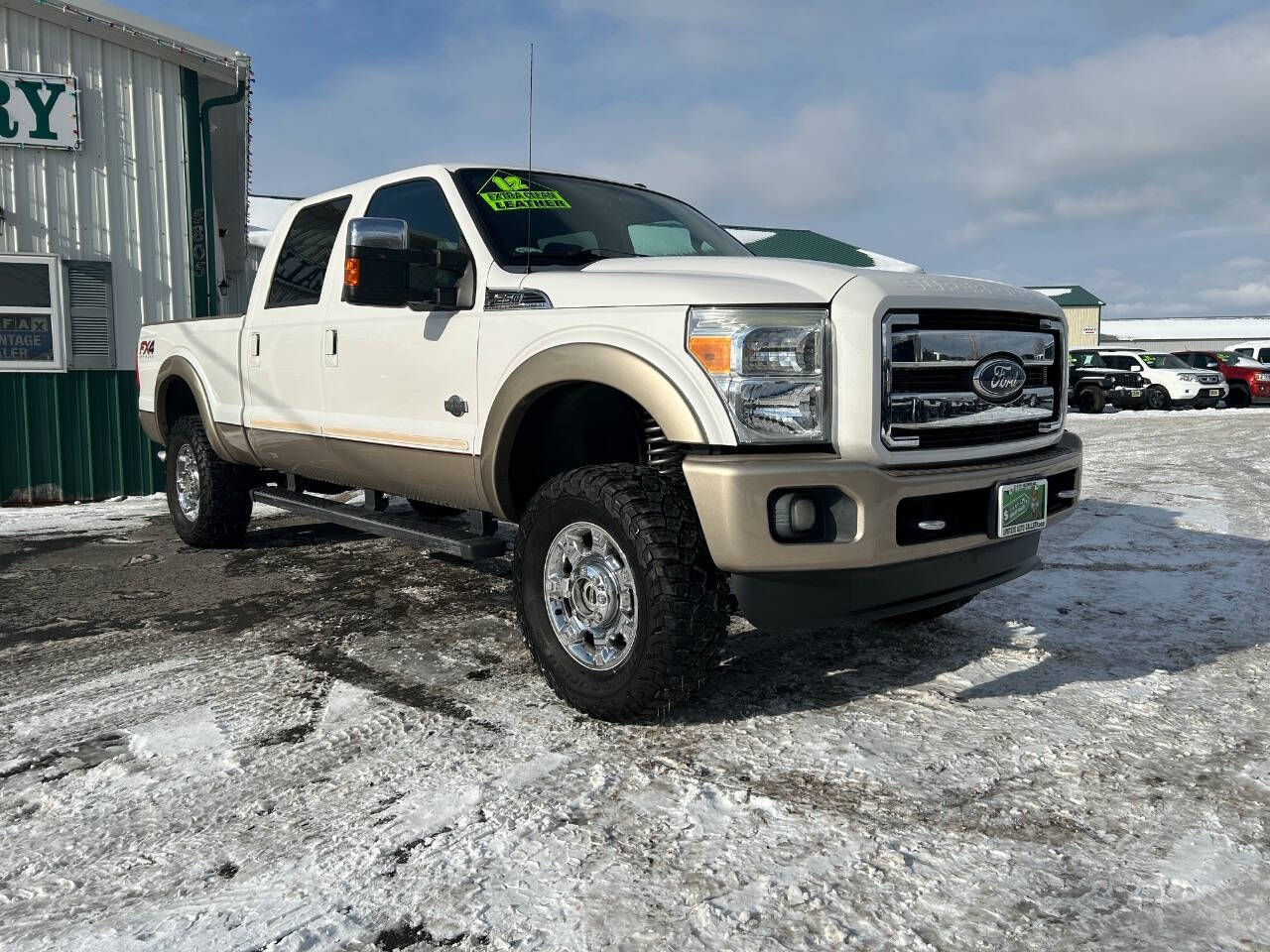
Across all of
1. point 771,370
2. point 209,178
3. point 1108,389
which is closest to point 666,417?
point 771,370

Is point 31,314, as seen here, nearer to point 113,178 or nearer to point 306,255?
point 113,178

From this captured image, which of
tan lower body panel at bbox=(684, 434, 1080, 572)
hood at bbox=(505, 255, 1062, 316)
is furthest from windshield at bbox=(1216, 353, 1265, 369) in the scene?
tan lower body panel at bbox=(684, 434, 1080, 572)

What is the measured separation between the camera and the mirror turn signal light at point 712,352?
2.88 metres

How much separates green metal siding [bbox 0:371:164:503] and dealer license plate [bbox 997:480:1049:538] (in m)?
8.51

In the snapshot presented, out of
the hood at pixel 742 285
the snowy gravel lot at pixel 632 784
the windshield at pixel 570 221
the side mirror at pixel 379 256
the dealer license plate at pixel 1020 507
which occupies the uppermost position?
the windshield at pixel 570 221

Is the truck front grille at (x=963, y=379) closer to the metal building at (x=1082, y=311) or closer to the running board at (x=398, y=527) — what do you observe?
the running board at (x=398, y=527)

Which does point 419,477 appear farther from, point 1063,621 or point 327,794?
point 1063,621

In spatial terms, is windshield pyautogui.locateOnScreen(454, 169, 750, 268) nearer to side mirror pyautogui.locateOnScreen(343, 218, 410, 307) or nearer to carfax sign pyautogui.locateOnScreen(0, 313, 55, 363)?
side mirror pyautogui.locateOnScreen(343, 218, 410, 307)

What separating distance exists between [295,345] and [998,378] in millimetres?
3347

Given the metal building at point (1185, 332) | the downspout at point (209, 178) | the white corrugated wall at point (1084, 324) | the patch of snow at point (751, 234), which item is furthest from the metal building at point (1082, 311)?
the downspout at point (209, 178)

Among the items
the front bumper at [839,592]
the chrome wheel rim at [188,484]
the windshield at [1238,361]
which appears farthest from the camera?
the windshield at [1238,361]

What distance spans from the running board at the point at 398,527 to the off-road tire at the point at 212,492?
1.43 feet

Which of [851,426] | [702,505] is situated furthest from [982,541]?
[702,505]

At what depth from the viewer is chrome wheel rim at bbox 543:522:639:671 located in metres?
3.14
